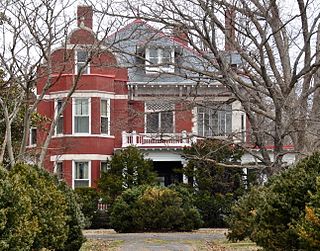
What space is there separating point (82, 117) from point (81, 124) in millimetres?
356

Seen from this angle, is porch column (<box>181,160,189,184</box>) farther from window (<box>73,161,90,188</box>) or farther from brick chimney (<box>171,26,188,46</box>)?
brick chimney (<box>171,26,188,46</box>)

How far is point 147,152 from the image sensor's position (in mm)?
39312

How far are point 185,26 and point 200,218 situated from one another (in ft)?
47.5

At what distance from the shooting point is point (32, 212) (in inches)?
556

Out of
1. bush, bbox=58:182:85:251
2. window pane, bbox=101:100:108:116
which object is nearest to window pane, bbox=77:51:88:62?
window pane, bbox=101:100:108:116

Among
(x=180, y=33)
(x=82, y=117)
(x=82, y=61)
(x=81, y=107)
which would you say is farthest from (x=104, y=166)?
(x=180, y=33)

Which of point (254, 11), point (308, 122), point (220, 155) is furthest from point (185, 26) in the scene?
point (220, 155)

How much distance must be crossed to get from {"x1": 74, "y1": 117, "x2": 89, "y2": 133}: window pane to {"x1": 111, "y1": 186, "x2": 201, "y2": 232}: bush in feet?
23.5

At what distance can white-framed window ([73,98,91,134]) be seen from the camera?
3847cm

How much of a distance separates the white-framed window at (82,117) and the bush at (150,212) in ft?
23.5

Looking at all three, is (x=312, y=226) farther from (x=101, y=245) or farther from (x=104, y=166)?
(x=104, y=166)

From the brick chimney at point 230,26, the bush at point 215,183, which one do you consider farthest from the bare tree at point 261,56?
the bush at point 215,183

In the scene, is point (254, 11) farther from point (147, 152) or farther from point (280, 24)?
point (147, 152)

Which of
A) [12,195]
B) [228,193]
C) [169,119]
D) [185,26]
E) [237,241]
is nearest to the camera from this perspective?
[12,195]
